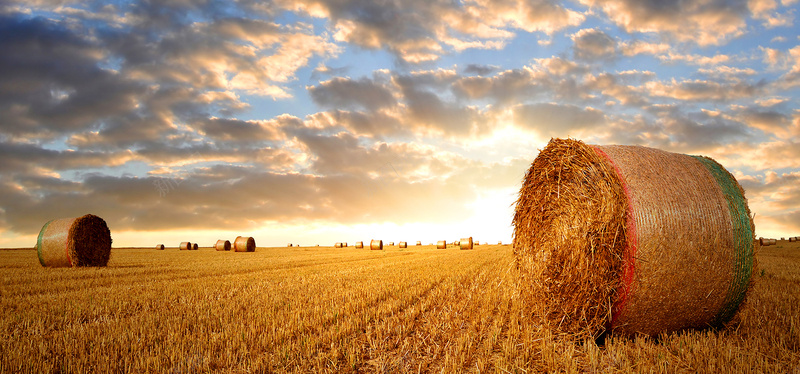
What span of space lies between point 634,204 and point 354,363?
3783mm

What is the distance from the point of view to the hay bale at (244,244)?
3456 centimetres

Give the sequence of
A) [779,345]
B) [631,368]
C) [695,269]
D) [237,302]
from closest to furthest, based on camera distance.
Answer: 1. [631,368]
2. [779,345]
3. [695,269]
4. [237,302]

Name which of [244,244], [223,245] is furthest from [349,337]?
[223,245]

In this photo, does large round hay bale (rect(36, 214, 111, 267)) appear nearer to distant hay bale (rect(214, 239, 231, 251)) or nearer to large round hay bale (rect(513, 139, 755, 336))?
large round hay bale (rect(513, 139, 755, 336))

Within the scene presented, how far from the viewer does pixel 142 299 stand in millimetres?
7797

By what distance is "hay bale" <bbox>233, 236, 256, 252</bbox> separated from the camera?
34.6m

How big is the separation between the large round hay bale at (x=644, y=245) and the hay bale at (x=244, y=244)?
109ft

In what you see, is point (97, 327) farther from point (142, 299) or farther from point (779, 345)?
point (779, 345)

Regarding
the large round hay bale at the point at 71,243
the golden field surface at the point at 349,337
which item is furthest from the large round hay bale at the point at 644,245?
the large round hay bale at the point at 71,243

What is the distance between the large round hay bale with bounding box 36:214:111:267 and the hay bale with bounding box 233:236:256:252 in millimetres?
17521

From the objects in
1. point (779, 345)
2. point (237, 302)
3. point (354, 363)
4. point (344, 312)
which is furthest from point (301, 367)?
point (779, 345)

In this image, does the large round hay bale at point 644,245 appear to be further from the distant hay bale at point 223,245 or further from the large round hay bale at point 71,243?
the distant hay bale at point 223,245

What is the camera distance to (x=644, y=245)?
179 inches

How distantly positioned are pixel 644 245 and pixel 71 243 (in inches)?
794
